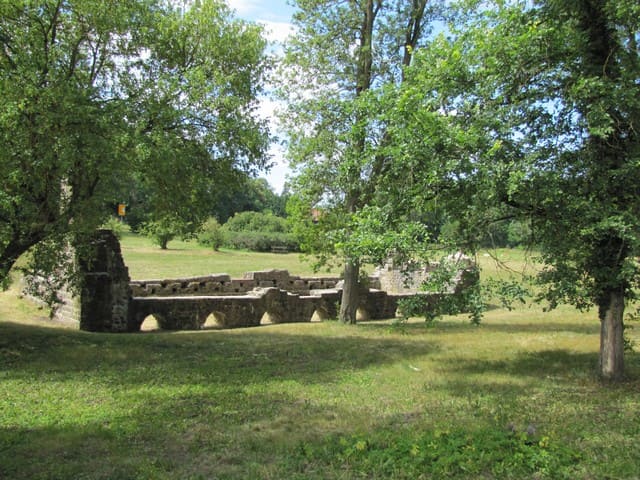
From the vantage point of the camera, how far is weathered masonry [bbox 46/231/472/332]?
50.7 feet

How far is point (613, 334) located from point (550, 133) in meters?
3.41

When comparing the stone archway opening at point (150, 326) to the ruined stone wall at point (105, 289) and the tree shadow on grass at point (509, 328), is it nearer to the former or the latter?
the ruined stone wall at point (105, 289)

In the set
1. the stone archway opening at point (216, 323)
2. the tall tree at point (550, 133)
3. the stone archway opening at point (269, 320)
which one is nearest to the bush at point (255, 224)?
the stone archway opening at point (269, 320)

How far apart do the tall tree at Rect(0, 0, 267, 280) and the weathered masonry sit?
318cm

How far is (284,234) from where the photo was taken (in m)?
58.2

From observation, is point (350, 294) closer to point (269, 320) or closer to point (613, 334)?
point (269, 320)

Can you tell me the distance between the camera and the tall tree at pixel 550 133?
7985 mm

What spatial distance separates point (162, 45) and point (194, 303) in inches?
322

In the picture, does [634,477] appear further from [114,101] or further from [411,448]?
[114,101]

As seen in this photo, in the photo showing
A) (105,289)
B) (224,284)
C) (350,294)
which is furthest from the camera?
(224,284)

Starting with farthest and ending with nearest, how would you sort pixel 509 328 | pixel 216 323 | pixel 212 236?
pixel 212 236, pixel 216 323, pixel 509 328

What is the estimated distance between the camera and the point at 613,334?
8.98 m

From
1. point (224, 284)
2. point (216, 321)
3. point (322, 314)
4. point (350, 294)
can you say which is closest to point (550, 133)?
point (350, 294)

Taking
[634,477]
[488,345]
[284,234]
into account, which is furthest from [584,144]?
[284,234]
